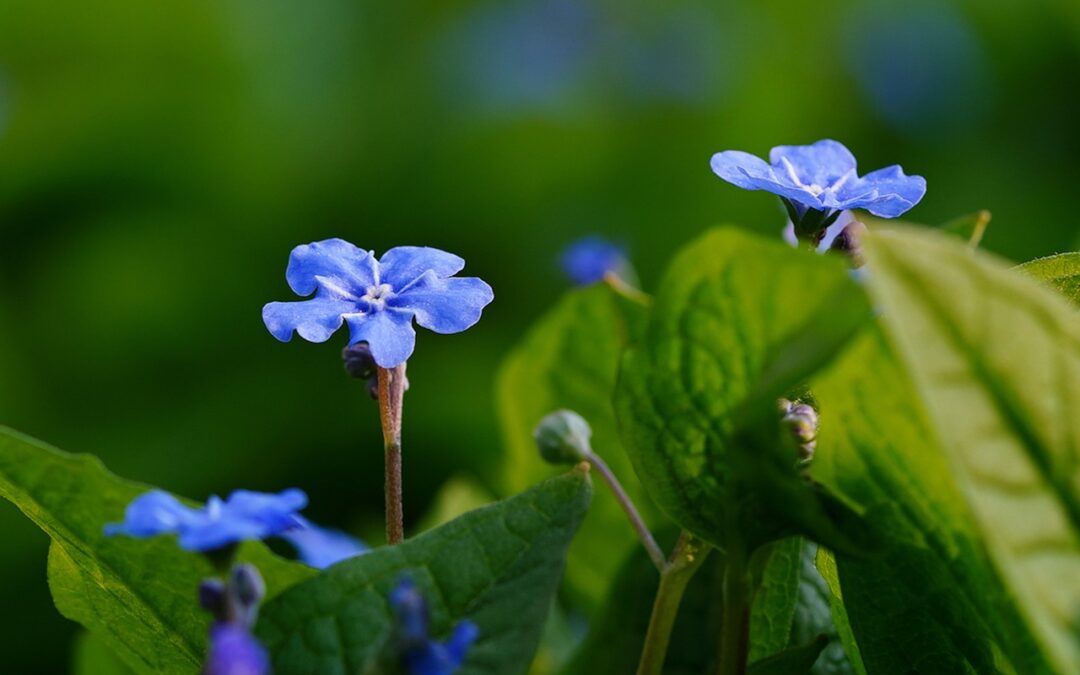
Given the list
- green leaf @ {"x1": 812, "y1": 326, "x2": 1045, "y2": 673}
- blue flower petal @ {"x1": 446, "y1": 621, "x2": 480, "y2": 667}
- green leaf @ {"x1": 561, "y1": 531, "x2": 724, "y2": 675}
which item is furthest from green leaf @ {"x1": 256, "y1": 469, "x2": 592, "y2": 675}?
green leaf @ {"x1": 561, "y1": 531, "x2": 724, "y2": 675}

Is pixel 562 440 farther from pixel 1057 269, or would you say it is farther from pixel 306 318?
pixel 1057 269

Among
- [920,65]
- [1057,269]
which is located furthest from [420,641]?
[920,65]

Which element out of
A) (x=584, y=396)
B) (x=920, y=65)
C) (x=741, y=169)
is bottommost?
(x=741, y=169)

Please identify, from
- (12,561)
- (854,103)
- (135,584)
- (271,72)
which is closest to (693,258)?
(135,584)

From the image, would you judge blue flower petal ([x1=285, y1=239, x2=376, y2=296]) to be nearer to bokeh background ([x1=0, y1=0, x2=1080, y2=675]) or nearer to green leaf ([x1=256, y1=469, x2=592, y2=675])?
Answer: green leaf ([x1=256, y1=469, x2=592, y2=675])

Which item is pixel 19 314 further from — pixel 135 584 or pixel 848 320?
pixel 848 320

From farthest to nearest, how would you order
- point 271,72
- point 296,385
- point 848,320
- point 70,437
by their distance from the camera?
point 271,72 → point 296,385 → point 70,437 → point 848,320
